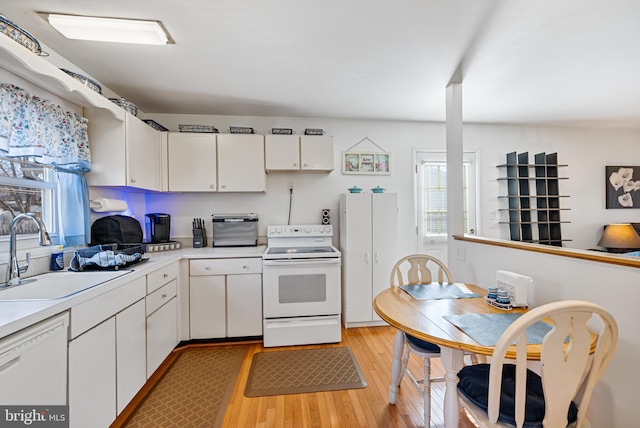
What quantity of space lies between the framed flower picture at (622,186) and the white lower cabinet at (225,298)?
16.3ft

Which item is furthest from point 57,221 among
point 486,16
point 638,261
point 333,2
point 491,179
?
point 491,179

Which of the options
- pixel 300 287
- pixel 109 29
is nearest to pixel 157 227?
pixel 300 287

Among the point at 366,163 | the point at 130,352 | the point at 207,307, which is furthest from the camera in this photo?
the point at 366,163

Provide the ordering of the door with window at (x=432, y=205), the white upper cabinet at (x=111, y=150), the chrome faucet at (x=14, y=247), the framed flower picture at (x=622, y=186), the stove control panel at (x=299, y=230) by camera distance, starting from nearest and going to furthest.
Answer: the chrome faucet at (x=14, y=247), the white upper cabinet at (x=111, y=150), the stove control panel at (x=299, y=230), the door with window at (x=432, y=205), the framed flower picture at (x=622, y=186)

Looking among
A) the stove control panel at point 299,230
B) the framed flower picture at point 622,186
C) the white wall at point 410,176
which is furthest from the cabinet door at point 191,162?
the framed flower picture at point 622,186

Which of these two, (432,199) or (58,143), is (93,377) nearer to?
(58,143)

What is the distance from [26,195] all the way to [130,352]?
4.00 feet

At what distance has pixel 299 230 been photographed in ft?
10.3

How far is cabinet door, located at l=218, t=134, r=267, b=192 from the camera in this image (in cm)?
292

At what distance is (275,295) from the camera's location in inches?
102

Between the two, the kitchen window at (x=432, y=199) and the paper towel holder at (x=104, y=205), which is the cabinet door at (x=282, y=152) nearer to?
the paper towel holder at (x=104, y=205)

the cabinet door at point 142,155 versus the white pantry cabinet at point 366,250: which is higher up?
the cabinet door at point 142,155

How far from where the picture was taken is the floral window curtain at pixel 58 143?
149 cm

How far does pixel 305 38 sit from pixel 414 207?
8.03 ft
